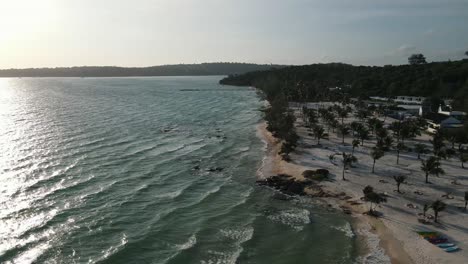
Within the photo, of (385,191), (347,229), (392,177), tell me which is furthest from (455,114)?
(347,229)

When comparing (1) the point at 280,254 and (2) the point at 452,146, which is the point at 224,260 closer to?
(1) the point at 280,254

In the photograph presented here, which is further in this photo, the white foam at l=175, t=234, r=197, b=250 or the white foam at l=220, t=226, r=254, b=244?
the white foam at l=220, t=226, r=254, b=244

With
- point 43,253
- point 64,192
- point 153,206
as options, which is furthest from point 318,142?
point 43,253

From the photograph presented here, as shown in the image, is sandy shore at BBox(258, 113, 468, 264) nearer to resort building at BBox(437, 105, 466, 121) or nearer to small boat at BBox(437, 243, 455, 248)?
small boat at BBox(437, 243, 455, 248)

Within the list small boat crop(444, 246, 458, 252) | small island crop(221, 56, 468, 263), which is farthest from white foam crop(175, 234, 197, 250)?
small boat crop(444, 246, 458, 252)

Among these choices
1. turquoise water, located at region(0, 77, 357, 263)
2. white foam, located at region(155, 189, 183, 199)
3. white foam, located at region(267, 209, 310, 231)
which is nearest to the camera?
turquoise water, located at region(0, 77, 357, 263)

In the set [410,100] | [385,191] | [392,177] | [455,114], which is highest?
[410,100]

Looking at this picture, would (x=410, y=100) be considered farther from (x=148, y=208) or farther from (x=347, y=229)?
(x=148, y=208)
